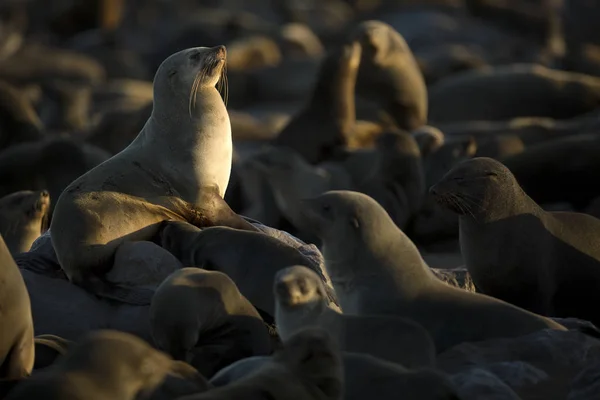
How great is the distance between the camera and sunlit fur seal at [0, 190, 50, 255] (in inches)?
440

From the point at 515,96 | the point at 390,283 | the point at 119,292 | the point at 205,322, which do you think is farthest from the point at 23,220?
the point at 515,96

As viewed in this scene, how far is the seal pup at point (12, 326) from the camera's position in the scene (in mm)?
6816

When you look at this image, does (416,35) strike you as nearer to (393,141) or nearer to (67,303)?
(393,141)

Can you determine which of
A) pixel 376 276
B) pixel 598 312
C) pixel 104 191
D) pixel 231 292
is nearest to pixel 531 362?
pixel 376 276

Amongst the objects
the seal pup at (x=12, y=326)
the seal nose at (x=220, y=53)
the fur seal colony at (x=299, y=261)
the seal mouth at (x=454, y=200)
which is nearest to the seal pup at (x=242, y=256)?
the fur seal colony at (x=299, y=261)

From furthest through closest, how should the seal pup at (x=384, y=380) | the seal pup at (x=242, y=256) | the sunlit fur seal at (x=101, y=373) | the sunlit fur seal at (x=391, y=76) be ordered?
the sunlit fur seal at (x=391, y=76) → the seal pup at (x=242, y=256) → the seal pup at (x=384, y=380) → the sunlit fur seal at (x=101, y=373)

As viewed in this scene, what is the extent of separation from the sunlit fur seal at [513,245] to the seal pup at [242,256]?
0.84 m

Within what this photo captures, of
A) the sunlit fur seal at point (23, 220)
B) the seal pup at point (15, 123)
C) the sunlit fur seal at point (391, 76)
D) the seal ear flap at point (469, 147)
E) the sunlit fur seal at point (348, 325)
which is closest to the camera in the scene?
the sunlit fur seal at point (348, 325)

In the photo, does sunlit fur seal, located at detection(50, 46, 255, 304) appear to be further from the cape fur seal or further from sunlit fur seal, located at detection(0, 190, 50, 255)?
the cape fur seal

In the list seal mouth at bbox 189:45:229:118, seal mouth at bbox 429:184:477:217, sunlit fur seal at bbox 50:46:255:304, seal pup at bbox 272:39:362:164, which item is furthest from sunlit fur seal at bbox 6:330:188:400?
seal pup at bbox 272:39:362:164

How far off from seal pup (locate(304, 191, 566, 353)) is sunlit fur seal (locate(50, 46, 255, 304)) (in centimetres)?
150

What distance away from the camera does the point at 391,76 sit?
60.2ft

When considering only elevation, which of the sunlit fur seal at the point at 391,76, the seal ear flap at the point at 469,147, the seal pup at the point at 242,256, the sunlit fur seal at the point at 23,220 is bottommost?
the sunlit fur seal at the point at 391,76

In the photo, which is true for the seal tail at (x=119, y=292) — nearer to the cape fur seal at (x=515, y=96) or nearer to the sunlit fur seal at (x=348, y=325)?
the sunlit fur seal at (x=348, y=325)
